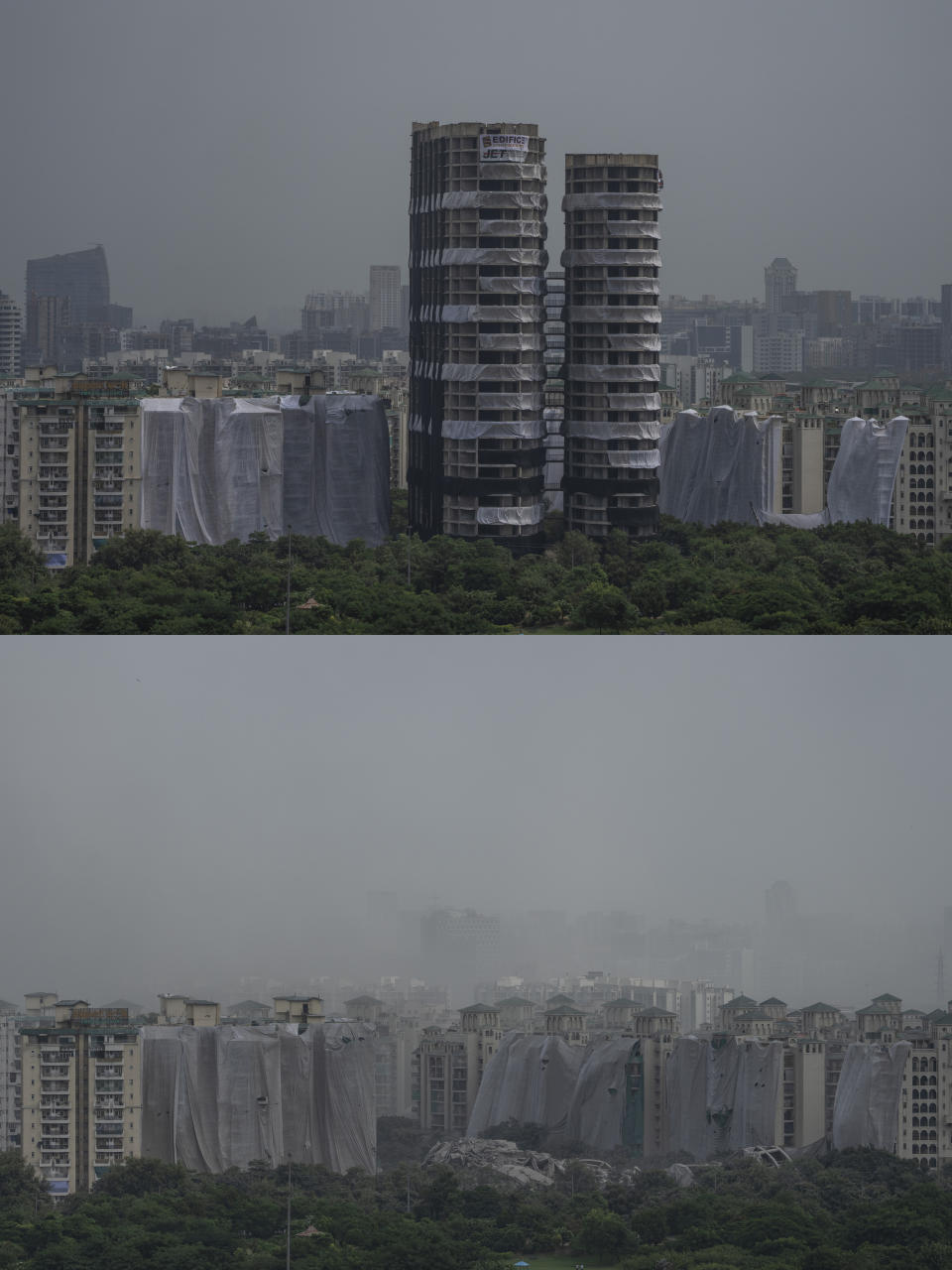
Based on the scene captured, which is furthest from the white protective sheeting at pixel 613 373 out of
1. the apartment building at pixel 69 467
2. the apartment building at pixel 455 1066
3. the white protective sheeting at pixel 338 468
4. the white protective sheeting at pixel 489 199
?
the apartment building at pixel 455 1066

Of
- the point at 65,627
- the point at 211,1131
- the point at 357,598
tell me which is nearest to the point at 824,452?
the point at 357,598

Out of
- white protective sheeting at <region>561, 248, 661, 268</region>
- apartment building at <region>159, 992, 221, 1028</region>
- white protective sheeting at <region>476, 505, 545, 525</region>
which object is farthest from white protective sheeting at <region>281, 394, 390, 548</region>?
apartment building at <region>159, 992, 221, 1028</region>

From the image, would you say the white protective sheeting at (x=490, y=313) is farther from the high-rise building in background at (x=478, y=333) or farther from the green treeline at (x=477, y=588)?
the green treeline at (x=477, y=588)

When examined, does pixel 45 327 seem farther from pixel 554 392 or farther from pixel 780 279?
pixel 780 279

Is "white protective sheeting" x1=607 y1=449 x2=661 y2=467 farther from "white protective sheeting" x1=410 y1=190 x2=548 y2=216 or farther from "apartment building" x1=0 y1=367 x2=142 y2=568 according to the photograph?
"apartment building" x1=0 y1=367 x2=142 y2=568

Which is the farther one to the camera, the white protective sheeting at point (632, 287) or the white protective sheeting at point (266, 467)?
the white protective sheeting at point (632, 287)
